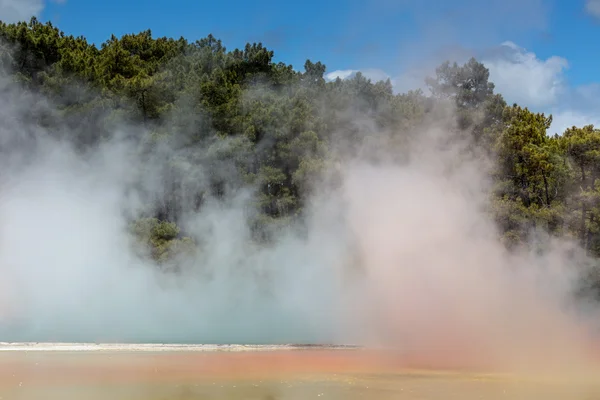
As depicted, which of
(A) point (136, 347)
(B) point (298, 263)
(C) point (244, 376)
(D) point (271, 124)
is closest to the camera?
(C) point (244, 376)

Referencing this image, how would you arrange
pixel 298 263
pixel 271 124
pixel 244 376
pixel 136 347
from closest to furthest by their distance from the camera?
pixel 244 376 < pixel 136 347 < pixel 298 263 < pixel 271 124

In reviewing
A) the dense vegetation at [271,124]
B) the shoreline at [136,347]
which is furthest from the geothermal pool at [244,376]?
the dense vegetation at [271,124]

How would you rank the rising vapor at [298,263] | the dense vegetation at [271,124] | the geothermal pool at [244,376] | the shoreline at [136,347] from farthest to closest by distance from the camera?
the dense vegetation at [271,124], the rising vapor at [298,263], the shoreline at [136,347], the geothermal pool at [244,376]

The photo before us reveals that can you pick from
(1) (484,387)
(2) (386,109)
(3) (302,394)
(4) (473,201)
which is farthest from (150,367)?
(2) (386,109)

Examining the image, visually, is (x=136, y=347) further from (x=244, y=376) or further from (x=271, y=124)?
(x=271, y=124)

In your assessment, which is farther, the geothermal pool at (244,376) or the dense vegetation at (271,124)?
the dense vegetation at (271,124)

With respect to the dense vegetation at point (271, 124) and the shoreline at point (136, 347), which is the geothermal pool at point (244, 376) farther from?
the dense vegetation at point (271, 124)

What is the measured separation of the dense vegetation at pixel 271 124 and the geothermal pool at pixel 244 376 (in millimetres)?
9349

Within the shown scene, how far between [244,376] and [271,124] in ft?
58.4

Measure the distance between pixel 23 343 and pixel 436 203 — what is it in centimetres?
1220

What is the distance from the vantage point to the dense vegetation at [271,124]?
27.9 meters

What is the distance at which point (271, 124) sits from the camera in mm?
32250

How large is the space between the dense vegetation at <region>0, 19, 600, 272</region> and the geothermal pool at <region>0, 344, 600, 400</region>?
30.7ft

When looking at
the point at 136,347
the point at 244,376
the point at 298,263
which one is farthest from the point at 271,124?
the point at 244,376
